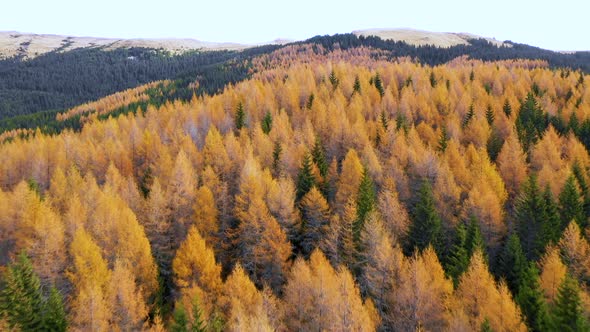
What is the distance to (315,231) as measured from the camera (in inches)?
2238

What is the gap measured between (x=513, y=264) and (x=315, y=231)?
970 inches

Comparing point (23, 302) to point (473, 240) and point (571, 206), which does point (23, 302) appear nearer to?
point (473, 240)

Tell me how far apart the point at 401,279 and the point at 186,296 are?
77.5 feet

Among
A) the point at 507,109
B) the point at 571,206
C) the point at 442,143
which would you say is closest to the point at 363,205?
the point at 571,206

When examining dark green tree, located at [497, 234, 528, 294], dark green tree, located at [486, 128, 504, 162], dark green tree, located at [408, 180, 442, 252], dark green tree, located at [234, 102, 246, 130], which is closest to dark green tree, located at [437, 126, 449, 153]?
dark green tree, located at [486, 128, 504, 162]

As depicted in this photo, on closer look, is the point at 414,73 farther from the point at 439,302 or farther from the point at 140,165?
the point at 439,302

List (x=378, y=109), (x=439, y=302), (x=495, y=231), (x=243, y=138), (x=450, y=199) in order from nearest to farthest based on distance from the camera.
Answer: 1. (x=439, y=302)
2. (x=495, y=231)
3. (x=450, y=199)
4. (x=243, y=138)
5. (x=378, y=109)

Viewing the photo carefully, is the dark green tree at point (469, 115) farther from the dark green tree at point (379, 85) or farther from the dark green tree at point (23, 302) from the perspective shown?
the dark green tree at point (23, 302)

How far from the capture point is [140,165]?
89562mm

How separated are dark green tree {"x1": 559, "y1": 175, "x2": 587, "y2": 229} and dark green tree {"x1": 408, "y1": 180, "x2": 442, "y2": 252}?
18.5 m

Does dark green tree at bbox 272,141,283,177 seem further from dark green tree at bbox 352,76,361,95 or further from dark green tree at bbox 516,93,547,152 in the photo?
dark green tree at bbox 516,93,547,152

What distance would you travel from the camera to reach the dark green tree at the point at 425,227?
5175 centimetres

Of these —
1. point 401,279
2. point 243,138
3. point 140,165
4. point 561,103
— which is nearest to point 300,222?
point 401,279


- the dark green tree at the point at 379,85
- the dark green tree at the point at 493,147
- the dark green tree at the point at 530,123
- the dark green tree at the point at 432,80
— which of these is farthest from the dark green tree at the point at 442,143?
the dark green tree at the point at 432,80
